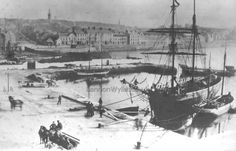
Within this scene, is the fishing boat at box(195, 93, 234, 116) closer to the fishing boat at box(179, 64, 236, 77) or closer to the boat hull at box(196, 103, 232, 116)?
the boat hull at box(196, 103, 232, 116)

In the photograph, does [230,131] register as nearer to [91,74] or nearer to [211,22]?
[211,22]

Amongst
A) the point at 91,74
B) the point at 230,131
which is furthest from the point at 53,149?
the point at 230,131

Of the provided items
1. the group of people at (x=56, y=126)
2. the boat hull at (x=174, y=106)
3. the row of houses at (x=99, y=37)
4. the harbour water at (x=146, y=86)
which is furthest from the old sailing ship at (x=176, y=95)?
the group of people at (x=56, y=126)

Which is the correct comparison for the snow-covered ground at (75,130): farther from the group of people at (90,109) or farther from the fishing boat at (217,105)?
the fishing boat at (217,105)

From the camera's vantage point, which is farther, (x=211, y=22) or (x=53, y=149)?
(x=211, y=22)

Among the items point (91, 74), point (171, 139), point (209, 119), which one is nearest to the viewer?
point (171, 139)

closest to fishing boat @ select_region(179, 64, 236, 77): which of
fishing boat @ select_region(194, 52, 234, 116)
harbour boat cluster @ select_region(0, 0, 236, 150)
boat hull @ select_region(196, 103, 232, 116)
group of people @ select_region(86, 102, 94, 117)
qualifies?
harbour boat cluster @ select_region(0, 0, 236, 150)

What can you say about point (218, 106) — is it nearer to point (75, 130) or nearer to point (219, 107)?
point (219, 107)
